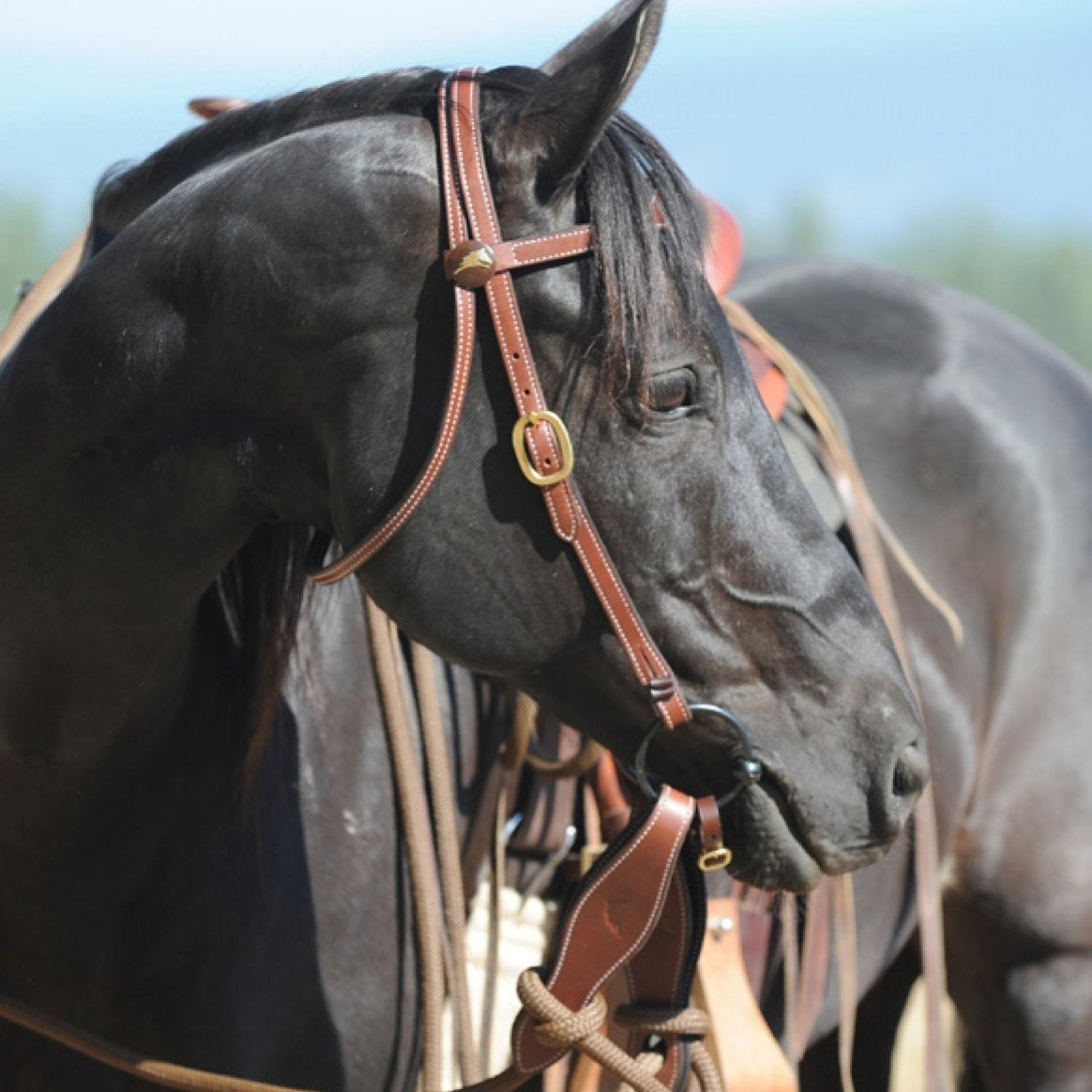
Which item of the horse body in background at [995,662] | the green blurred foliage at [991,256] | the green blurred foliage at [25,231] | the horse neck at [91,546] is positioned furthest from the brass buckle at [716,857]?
the green blurred foliage at [991,256]

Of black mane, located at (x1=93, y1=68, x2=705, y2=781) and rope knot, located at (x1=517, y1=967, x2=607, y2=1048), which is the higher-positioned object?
black mane, located at (x1=93, y1=68, x2=705, y2=781)

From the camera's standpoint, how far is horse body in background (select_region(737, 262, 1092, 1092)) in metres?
2.70

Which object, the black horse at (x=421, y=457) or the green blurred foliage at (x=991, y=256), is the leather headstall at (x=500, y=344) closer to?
the black horse at (x=421, y=457)

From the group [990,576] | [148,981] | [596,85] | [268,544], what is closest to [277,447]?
[268,544]

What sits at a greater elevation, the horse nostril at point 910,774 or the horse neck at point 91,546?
the horse neck at point 91,546

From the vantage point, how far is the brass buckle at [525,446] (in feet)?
4.59

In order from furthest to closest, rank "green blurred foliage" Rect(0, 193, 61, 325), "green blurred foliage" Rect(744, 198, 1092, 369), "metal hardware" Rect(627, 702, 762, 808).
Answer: "green blurred foliage" Rect(744, 198, 1092, 369), "green blurred foliage" Rect(0, 193, 61, 325), "metal hardware" Rect(627, 702, 762, 808)

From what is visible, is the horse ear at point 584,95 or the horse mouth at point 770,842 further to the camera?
the horse mouth at point 770,842

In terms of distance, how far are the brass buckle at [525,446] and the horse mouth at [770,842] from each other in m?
0.34

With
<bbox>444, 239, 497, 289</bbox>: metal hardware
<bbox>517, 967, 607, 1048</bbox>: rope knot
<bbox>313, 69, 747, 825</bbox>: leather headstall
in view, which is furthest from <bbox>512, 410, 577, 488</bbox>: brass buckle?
<bbox>517, 967, 607, 1048</bbox>: rope knot

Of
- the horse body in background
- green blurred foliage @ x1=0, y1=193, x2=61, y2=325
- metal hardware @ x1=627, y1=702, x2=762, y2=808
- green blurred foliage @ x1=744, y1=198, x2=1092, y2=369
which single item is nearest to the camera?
metal hardware @ x1=627, y1=702, x2=762, y2=808

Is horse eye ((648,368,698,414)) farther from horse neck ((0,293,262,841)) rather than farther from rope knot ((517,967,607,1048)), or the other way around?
rope knot ((517,967,607,1048))

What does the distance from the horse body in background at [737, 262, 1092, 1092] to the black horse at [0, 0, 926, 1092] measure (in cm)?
122

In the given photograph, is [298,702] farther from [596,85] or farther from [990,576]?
[990,576]
